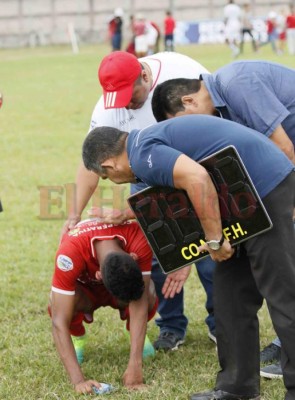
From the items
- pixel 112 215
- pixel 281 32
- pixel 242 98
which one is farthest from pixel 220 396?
pixel 281 32

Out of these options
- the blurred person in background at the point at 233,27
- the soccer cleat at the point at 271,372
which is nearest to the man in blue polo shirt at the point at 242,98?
the soccer cleat at the point at 271,372

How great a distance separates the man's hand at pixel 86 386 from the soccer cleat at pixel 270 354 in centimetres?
108

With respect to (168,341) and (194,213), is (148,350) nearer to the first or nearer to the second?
(168,341)

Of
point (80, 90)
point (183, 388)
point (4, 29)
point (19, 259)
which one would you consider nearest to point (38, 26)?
point (4, 29)

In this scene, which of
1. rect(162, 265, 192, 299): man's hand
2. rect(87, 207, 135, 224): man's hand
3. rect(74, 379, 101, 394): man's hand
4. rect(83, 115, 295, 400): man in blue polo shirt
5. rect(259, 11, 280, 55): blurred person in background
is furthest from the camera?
rect(259, 11, 280, 55): blurred person in background

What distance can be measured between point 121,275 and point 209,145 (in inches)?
37.9

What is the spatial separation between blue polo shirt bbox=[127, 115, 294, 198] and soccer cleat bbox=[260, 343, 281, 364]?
1.42 meters

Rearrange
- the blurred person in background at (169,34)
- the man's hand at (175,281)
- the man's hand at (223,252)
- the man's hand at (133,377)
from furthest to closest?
the blurred person in background at (169,34) → the man's hand at (175,281) → the man's hand at (133,377) → the man's hand at (223,252)

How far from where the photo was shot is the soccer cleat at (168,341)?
563cm

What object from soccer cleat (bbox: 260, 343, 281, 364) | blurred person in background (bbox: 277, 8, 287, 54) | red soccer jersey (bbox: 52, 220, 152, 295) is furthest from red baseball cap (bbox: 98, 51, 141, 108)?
blurred person in background (bbox: 277, 8, 287, 54)

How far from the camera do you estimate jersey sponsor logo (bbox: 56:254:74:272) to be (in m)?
4.96

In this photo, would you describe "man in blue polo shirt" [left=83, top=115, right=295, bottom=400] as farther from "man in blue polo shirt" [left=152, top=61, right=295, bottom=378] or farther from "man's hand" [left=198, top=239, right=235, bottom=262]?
"man in blue polo shirt" [left=152, top=61, right=295, bottom=378]

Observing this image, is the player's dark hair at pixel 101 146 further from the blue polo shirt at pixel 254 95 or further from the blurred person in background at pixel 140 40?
the blurred person in background at pixel 140 40

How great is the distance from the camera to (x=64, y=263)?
16.3 feet
